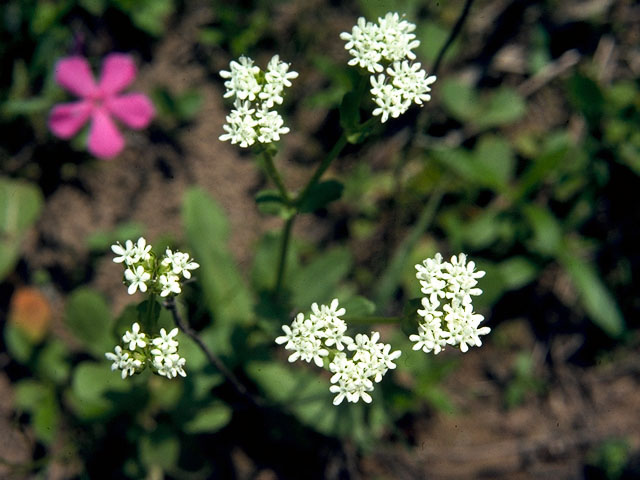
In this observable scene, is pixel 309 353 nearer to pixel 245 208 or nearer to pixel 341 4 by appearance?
pixel 245 208

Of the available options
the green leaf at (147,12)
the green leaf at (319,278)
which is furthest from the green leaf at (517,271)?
the green leaf at (147,12)

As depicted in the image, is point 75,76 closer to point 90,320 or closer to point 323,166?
point 90,320

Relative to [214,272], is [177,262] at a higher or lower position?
higher

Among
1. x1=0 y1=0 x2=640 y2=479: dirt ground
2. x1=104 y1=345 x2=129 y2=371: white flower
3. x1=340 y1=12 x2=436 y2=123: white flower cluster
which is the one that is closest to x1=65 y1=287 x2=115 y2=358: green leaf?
x1=0 y1=0 x2=640 y2=479: dirt ground

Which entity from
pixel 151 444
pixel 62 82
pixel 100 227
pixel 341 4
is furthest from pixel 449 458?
pixel 62 82

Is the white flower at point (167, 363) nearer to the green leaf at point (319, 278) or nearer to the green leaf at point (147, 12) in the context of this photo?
the green leaf at point (319, 278)

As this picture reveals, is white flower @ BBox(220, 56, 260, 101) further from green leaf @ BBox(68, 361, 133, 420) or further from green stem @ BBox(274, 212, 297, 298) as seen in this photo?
green leaf @ BBox(68, 361, 133, 420)

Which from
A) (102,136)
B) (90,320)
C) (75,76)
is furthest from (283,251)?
(75,76)
